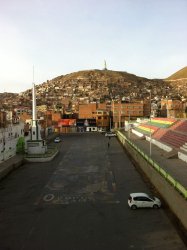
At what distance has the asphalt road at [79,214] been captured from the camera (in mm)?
22406

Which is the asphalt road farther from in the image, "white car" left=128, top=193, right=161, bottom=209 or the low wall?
the low wall

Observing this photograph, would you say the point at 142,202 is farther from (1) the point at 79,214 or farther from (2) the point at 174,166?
(2) the point at 174,166

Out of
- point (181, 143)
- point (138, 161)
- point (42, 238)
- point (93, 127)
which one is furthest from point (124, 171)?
point (93, 127)

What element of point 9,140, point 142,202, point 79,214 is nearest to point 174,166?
point 142,202

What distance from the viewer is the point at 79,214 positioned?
2845 centimetres

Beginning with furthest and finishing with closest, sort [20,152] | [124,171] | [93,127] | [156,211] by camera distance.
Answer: [93,127] → [20,152] → [124,171] → [156,211]

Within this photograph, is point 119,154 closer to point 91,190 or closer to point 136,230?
point 91,190

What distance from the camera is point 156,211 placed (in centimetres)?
2844

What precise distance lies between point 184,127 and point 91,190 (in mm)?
31723

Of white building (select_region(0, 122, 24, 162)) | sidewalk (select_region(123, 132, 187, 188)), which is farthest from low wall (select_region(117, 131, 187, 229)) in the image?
white building (select_region(0, 122, 24, 162))

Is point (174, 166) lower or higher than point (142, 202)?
higher

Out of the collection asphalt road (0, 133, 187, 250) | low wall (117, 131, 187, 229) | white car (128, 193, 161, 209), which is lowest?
asphalt road (0, 133, 187, 250)

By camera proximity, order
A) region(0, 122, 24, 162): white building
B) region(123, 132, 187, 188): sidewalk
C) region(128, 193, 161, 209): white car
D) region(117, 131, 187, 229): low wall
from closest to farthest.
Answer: region(117, 131, 187, 229): low wall → region(128, 193, 161, 209): white car → region(123, 132, 187, 188): sidewalk → region(0, 122, 24, 162): white building

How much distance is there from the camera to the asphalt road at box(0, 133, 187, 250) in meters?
22.4
